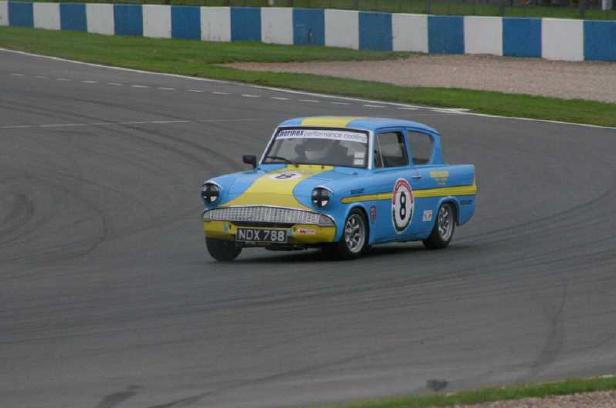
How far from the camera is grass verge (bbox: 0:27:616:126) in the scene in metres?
25.6

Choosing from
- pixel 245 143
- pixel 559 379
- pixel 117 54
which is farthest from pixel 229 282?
pixel 117 54

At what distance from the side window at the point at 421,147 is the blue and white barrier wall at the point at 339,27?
60.2 ft

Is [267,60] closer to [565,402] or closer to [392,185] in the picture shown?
[392,185]

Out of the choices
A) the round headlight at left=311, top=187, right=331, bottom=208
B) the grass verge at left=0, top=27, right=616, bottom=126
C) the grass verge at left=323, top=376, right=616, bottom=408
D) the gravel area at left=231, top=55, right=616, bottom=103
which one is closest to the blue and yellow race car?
the round headlight at left=311, top=187, right=331, bottom=208

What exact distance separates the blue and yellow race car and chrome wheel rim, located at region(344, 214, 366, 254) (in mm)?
12

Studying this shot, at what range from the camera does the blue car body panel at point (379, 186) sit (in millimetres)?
11836

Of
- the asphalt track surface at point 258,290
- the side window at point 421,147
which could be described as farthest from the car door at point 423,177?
the asphalt track surface at point 258,290

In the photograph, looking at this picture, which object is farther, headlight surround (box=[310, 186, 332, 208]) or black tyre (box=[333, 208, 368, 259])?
black tyre (box=[333, 208, 368, 259])

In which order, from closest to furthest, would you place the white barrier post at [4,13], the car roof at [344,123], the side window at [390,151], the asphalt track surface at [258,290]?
the asphalt track surface at [258,290] < the side window at [390,151] < the car roof at [344,123] < the white barrier post at [4,13]

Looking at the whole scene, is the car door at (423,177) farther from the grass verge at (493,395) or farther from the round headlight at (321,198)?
the grass verge at (493,395)

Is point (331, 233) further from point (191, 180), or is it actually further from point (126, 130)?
point (126, 130)

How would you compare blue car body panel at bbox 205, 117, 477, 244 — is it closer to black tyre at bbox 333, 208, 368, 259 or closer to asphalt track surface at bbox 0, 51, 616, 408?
black tyre at bbox 333, 208, 368, 259

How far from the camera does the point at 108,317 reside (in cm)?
908

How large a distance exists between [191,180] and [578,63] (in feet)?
53.2
